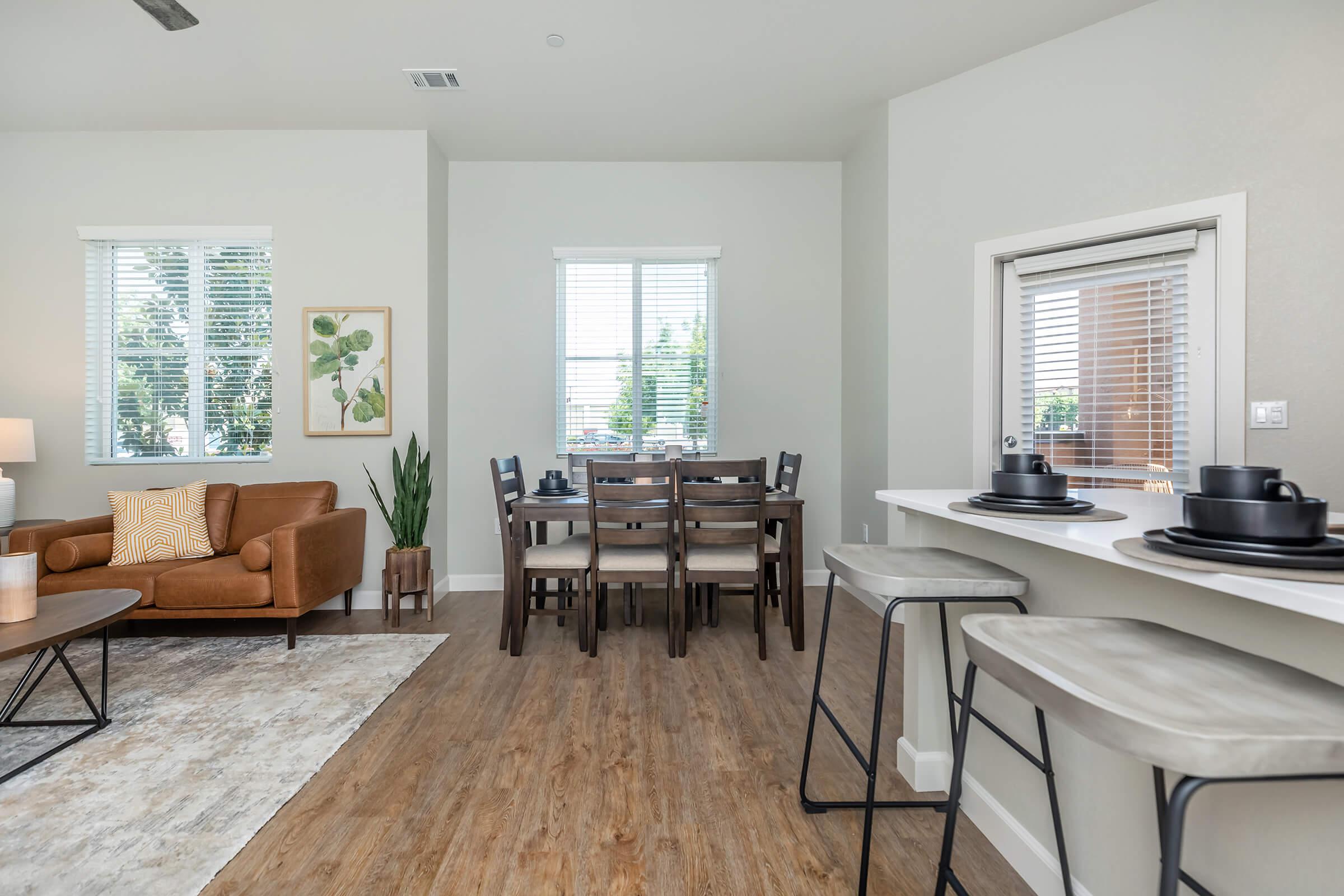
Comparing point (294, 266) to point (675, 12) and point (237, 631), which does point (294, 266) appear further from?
point (675, 12)

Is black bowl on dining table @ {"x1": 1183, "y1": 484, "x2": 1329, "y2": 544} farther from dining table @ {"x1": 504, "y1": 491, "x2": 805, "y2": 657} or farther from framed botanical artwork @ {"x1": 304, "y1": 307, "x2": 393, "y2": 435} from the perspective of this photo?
framed botanical artwork @ {"x1": 304, "y1": 307, "x2": 393, "y2": 435}

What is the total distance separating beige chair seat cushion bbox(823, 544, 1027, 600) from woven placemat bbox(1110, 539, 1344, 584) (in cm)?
42

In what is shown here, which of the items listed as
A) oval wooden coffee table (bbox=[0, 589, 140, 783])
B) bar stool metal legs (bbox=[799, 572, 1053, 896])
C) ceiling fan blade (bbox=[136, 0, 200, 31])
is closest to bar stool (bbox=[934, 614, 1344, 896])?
bar stool metal legs (bbox=[799, 572, 1053, 896])

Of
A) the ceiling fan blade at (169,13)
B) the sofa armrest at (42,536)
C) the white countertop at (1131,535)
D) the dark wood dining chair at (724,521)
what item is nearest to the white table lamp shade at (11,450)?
the sofa armrest at (42,536)

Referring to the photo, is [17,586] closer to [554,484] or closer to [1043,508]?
[554,484]

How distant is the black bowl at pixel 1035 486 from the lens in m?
1.43

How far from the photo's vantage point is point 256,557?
312 centimetres

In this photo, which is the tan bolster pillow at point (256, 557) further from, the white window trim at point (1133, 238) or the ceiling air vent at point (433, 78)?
the white window trim at point (1133, 238)

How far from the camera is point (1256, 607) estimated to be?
970 mm

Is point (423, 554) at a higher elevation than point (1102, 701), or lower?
lower

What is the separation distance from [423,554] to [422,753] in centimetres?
177

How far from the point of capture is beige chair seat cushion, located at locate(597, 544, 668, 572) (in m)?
3.08

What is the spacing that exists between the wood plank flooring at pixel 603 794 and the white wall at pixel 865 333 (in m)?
1.38

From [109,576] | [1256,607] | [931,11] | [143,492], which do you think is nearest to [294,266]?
[143,492]
